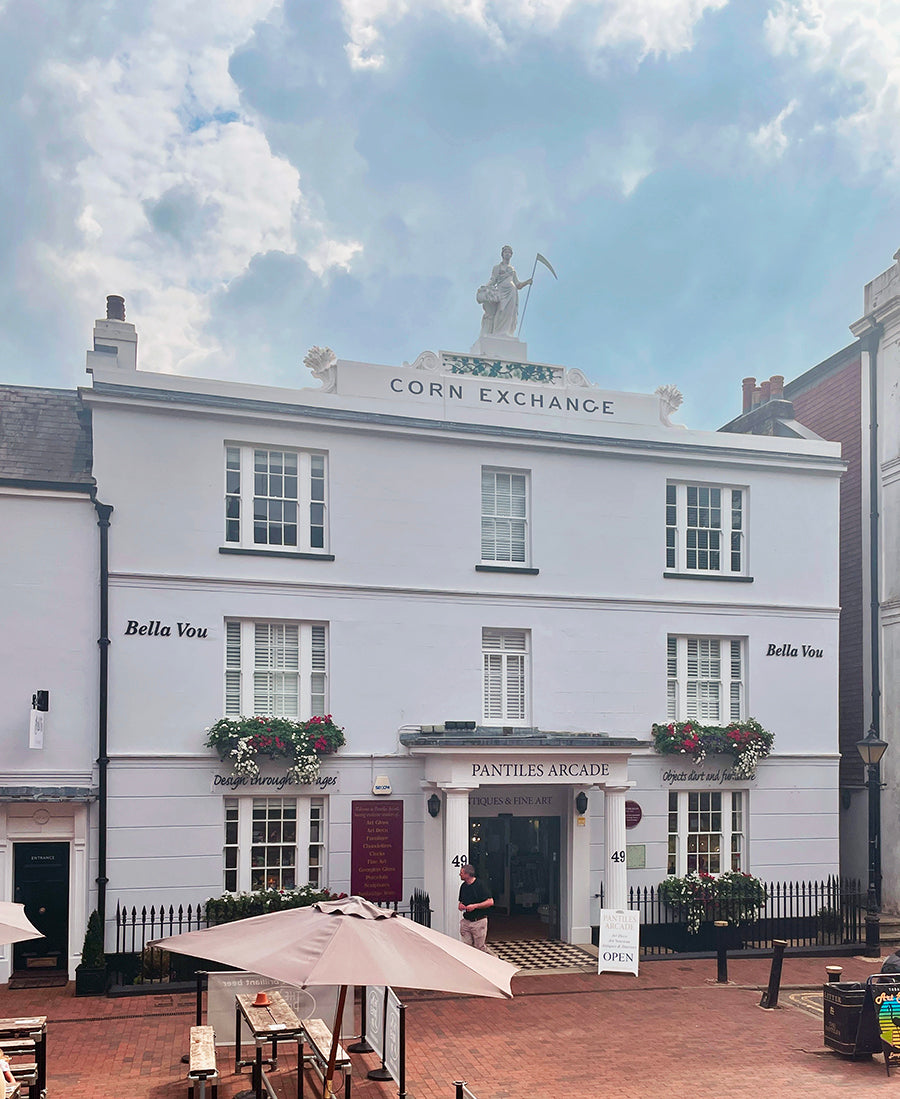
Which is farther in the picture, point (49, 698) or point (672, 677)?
point (672, 677)

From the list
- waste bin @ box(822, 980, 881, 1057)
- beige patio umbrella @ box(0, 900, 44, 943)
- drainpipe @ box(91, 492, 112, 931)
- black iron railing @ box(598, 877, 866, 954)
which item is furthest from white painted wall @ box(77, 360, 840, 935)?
beige patio umbrella @ box(0, 900, 44, 943)

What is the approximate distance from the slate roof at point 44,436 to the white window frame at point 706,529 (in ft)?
36.7

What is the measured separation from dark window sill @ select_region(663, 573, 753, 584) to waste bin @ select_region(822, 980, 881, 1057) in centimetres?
911

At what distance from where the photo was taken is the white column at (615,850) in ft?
61.3

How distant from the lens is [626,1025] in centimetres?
1452

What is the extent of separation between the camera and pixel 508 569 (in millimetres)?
19906

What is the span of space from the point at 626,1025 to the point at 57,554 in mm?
11435

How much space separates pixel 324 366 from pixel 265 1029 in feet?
40.0

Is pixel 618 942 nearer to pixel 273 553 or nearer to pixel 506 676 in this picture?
pixel 506 676

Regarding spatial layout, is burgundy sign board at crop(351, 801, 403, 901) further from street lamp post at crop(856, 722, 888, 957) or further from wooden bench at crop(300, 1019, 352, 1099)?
street lamp post at crop(856, 722, 888, 957)

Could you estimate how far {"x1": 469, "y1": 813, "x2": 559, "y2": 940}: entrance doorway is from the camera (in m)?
20.5

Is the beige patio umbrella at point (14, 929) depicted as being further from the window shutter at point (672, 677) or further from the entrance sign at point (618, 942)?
the window shutter at point (672, 677)

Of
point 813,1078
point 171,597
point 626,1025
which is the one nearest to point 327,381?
point 171,597

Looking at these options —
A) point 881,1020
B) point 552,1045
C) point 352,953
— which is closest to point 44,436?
point 552,1045
